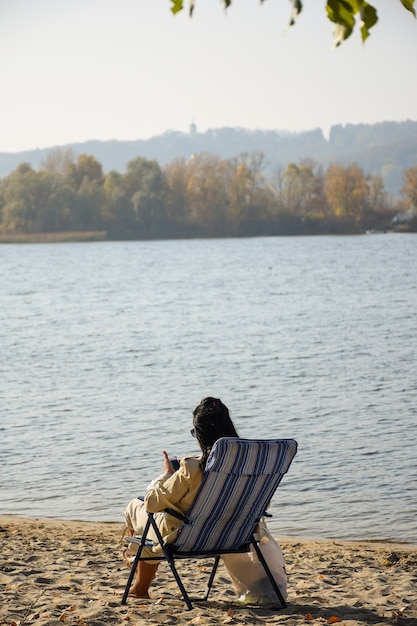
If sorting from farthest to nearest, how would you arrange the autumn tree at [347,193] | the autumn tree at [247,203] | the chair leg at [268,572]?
the autumn tree at [347,193] → the autumn tree at [247,203] → the chair leg at [268,572]

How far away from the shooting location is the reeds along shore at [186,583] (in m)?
4.91

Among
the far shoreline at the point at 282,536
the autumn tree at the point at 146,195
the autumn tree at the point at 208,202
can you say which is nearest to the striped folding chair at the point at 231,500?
the far shoreline at the point at 282,536

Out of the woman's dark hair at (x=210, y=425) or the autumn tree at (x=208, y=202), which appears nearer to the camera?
the woman's dark hair at (x=210, y=425)

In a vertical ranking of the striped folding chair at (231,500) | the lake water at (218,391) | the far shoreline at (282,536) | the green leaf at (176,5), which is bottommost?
the lake water at (218,391)

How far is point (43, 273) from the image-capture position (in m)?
63.2

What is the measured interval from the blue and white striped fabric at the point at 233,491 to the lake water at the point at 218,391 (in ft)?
10.9

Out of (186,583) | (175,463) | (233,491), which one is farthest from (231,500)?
(186,583)

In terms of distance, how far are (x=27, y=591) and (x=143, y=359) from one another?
15.7 meters

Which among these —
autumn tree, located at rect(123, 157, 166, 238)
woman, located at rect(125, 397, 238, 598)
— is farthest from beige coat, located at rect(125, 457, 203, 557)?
autumn tree, located at rect(123, 157, 166, 238)

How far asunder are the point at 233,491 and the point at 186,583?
1377 millimetres

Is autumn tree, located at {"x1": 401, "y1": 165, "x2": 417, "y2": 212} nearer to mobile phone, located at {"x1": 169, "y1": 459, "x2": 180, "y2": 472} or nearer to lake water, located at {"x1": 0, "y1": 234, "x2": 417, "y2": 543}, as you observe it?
lake water, located at {"x1": 0, "y1": 234, "x2": 417, "y2": 543}

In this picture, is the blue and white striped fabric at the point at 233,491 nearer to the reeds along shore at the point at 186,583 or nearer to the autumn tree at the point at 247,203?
the reeds along shore at the point at 186,583

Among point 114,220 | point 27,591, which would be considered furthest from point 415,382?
point 114,220

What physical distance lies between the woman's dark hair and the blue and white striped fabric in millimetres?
188
